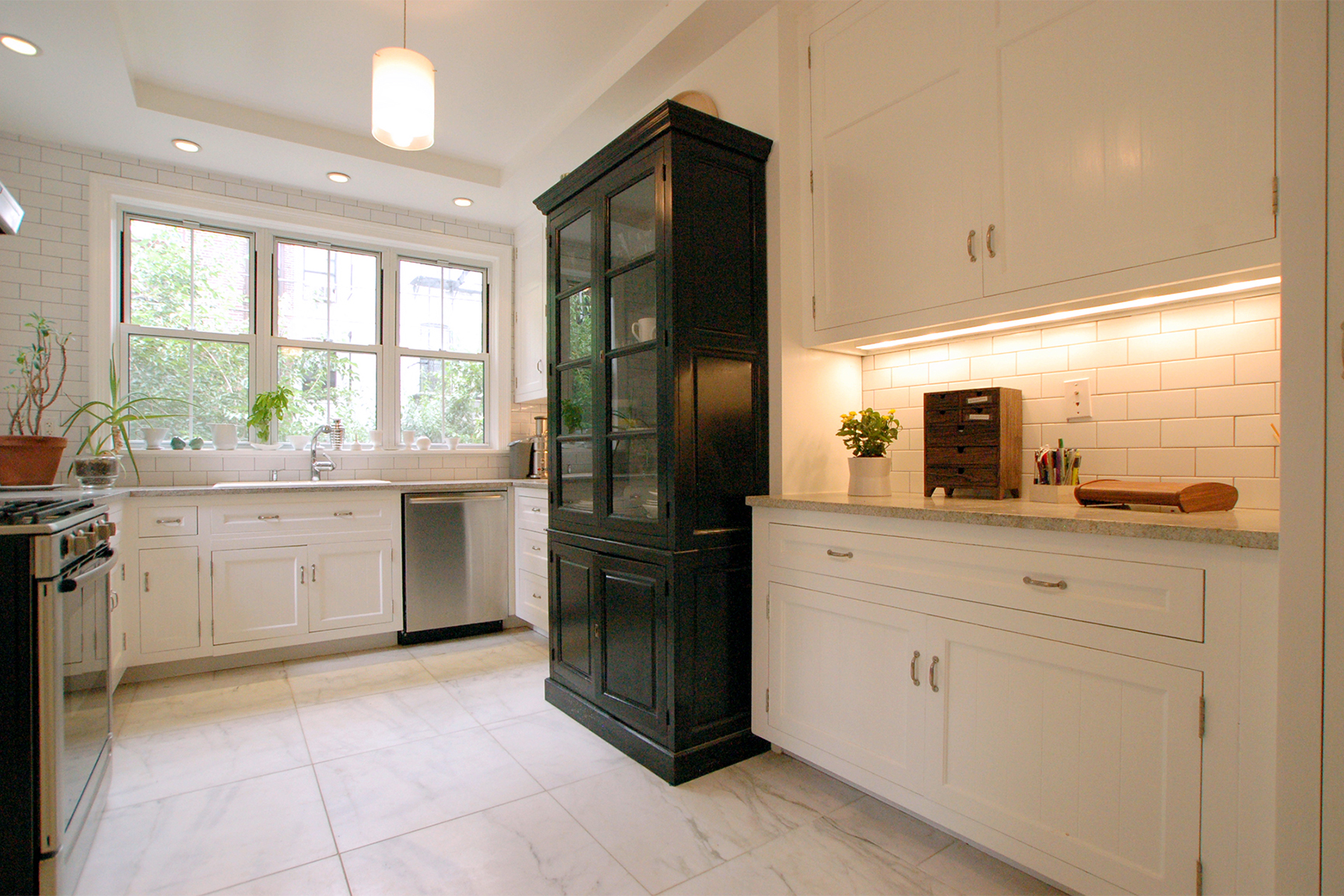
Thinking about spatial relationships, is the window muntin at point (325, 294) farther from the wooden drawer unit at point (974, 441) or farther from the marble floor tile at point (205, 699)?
the wooden drawer unit at point (974, 441)

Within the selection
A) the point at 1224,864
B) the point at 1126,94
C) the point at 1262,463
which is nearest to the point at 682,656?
the point at 1224,864

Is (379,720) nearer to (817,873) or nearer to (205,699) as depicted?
(205,699)

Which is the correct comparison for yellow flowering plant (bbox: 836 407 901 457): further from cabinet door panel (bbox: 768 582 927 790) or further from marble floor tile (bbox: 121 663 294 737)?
marble floor tile (bbox: 121 663 294 737)

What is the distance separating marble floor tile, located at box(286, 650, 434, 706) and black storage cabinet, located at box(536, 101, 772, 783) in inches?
43.9

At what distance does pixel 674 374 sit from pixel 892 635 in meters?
1.07

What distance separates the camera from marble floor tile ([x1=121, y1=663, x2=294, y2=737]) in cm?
275

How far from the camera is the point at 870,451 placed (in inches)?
90.1

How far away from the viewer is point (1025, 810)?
5.08 ft

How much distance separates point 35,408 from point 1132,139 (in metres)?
4.80

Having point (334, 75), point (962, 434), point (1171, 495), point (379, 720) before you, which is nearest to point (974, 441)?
point (962, 434)

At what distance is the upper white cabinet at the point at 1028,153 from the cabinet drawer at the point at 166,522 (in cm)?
320

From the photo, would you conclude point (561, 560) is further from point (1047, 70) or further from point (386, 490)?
point (1047, 70)

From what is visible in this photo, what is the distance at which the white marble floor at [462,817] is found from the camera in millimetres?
1690

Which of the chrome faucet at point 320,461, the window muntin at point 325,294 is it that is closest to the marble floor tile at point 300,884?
the chrome faucet at point 320,461
